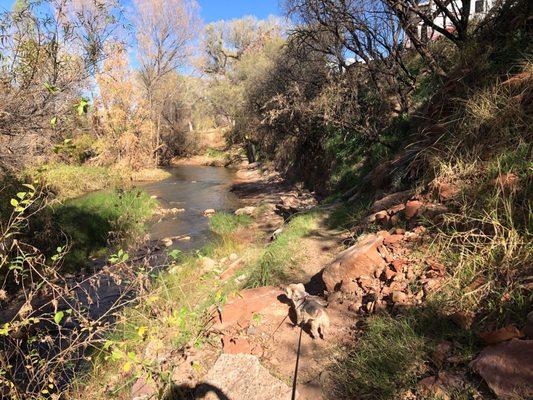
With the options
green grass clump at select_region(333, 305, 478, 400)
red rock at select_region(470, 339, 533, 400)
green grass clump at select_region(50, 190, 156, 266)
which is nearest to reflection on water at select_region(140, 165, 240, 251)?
green grass clump at select_region(50, 190, 156, 266)

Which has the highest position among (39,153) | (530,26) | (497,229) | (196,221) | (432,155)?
(530,26)

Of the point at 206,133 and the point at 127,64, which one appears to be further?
the point at 206,133

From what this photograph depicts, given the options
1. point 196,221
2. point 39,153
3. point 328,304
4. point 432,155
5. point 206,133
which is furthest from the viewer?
point 206,133

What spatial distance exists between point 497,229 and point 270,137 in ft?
62.4

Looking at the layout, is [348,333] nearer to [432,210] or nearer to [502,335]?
[502,335]

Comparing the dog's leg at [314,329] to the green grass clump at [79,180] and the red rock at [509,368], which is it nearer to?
the red rock at [509,368]

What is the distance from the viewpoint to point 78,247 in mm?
9242

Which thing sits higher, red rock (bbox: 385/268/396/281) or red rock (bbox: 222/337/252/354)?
red rock (bbox: 385/268/396/281)

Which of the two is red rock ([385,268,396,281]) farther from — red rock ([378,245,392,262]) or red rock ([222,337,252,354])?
red rock ([222,337,252,354])

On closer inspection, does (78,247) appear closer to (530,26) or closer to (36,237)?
(36,237)

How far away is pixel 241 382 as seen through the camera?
2.90 m

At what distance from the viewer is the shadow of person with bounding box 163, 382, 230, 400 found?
2869mm

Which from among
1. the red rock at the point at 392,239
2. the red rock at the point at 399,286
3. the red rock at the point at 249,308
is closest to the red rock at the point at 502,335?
the red rock at the point at 399,286

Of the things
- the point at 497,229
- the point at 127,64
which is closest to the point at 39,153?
the point at 497,229
